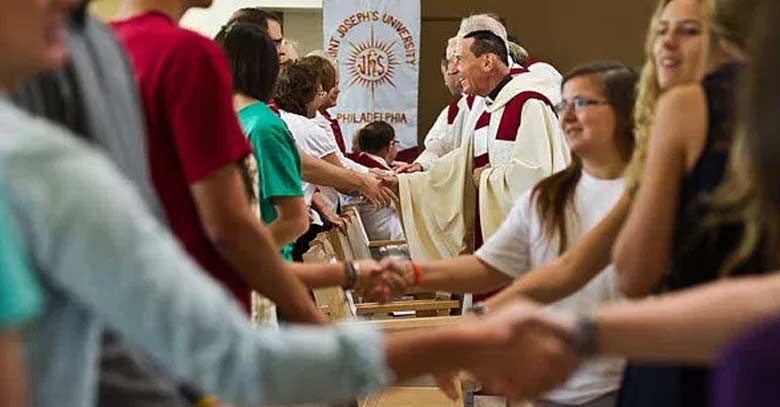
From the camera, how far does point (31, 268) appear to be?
1.16m

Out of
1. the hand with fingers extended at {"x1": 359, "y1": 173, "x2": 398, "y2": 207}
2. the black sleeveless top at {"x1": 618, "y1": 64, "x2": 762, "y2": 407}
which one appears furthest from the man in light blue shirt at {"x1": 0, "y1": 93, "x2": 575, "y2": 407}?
the hand with fingers extended at {"x1": 359, "y1": 173, "x2": 398, "y2": 207}

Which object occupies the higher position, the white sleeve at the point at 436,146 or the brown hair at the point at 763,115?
the brown hair at the point at 763,115

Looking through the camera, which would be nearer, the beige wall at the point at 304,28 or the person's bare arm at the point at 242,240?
the person's bare arm at the point at 242,240

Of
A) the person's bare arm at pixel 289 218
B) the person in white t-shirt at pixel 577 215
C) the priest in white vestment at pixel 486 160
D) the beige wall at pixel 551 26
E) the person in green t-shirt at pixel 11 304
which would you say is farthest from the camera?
the beige wall at pixel 551 26

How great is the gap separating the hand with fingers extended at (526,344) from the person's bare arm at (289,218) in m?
1.66

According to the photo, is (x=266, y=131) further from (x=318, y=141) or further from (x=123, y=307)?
(x=123, y=307)

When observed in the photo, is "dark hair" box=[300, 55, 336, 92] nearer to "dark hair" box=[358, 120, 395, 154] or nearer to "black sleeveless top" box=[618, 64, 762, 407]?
"dark hair" box=[358, 120, 395, 154]

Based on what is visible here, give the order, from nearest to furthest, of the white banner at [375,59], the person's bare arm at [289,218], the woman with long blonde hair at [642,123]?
1. the woman with long blonde hair at [642,123]
2. the person's bare arm at [289,218]
3. the white banner at [375,59]

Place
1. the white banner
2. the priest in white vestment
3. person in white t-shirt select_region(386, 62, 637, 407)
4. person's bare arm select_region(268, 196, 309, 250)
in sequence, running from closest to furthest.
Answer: person in white t-shirt select_region(386, 62, 637, 407), person's bare arm select_region(268, 196, 309, 250), the priest in white vestment, the white banner

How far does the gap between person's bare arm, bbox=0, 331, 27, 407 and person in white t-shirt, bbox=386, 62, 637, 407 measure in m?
1.44

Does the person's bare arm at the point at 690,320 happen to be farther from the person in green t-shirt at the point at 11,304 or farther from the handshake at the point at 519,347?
the person in green t-shirt at the point at 11,304

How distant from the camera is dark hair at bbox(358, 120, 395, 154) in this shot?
7707mm

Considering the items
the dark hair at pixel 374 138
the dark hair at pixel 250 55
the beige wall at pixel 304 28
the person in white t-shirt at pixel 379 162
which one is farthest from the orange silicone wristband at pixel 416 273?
the beige wall at pixel 304 28

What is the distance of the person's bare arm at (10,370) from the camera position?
1116 millimetres
